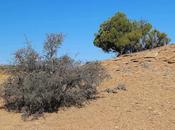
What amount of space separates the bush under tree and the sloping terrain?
0.35 metres

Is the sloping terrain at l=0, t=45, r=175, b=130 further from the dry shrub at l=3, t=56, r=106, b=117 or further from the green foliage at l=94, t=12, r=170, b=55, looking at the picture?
the green foliage at l=94, t=12, r=170, b=55

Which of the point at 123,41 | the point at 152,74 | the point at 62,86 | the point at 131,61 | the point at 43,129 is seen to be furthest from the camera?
the point at 123,41

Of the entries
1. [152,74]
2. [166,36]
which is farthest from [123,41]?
[152,74]

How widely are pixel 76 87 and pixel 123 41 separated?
83.1ft

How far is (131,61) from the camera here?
18.0 meters

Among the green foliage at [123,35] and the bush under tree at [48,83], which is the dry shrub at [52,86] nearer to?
the bush under tree at [48,83]

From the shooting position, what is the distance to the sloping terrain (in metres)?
11.3

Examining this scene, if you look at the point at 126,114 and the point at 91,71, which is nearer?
the point at 126,114

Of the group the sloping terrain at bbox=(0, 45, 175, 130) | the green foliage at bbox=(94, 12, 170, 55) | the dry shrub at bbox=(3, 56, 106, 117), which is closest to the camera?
the sloping terrain at bbox=(0, 45, 175, 130)

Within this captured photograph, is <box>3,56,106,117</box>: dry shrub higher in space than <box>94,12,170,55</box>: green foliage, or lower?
lower

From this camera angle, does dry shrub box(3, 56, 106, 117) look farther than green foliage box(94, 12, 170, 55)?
No

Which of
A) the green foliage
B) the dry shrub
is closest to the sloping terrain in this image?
the dry shrub

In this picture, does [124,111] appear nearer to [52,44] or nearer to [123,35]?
[52,44]

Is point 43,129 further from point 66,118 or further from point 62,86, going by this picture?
point 62,86
